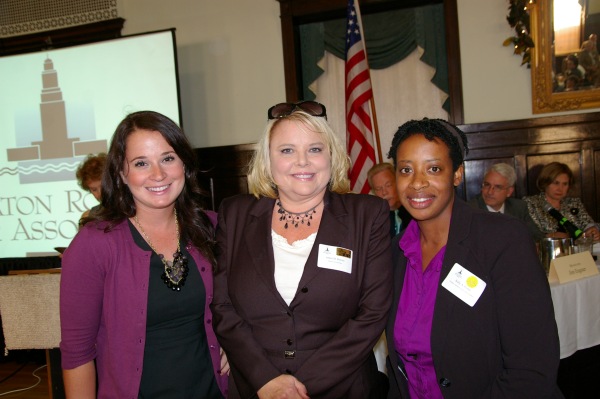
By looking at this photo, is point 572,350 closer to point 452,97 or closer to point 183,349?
point 183,349

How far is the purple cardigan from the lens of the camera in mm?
1719

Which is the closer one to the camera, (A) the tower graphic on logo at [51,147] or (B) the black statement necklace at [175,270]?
(B) the black statement necklace at [175,270]

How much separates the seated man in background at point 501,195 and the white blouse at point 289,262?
10.7ft

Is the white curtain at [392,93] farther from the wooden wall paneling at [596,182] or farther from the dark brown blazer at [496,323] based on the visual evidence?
the dark brown blazer at [496,323]

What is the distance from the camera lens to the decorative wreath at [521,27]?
5.07 meters

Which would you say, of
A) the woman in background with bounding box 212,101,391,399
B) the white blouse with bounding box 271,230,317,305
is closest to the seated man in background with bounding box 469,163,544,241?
the woman in background with bounding box 212,101,391,399

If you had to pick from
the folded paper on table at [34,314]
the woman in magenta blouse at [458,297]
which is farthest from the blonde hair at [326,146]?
the folded paper on table at [34,314]

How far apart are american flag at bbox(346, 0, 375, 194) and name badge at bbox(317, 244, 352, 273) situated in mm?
3561

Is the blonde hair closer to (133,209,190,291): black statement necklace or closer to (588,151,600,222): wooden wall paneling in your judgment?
(133,209,190,291): black statement necklace

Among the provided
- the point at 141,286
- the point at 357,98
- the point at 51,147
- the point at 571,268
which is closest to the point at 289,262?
the point at 141,286

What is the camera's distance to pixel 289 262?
1.81 meters

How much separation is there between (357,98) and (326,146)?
3.61 metres

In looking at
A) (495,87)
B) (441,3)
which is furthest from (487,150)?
(441,3)

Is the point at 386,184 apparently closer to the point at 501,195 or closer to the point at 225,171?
the point at 501,195
